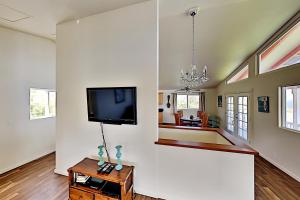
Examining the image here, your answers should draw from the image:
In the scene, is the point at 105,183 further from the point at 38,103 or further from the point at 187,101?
the point at 187,101

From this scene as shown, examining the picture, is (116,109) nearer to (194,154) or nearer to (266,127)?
(194,154)

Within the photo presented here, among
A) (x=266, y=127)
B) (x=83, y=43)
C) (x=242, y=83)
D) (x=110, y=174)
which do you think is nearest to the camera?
(x=110, y=174)

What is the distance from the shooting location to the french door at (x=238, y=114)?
4.81m

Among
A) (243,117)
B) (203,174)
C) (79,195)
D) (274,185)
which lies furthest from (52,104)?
(243,117)

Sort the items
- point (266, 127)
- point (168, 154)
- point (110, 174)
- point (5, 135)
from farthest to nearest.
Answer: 1. point (266, 127)
2. point (5, 135)
3. point (168, 154)
4. point (110, 174)

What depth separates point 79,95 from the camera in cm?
264

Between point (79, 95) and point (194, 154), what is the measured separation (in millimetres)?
2174

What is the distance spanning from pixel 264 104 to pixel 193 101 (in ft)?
16.0

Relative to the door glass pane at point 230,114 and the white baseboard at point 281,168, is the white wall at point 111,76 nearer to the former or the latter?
the white baseboard at point 281,168

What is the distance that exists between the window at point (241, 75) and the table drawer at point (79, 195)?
5.56 m

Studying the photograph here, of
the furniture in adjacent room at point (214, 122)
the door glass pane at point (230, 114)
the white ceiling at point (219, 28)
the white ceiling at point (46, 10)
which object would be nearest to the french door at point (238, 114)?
the door glass pane at point (230, 114)

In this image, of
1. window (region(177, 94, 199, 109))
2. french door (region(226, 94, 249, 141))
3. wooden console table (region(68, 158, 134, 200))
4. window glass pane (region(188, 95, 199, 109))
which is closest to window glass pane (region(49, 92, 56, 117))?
wooden console table (region(68, 158, 134, 200))

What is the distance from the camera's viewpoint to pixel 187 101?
8797mm

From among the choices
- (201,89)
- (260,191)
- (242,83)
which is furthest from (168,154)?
(201,89)
